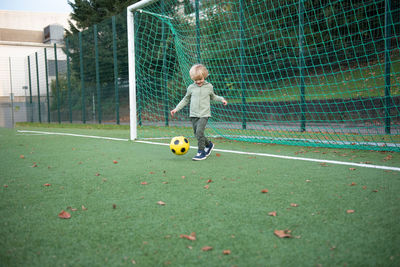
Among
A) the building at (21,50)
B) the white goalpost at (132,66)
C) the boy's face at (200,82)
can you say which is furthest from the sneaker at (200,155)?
the building at (21,50)

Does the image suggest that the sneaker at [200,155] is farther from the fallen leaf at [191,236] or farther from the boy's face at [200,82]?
the fallen leaf at [191,236]

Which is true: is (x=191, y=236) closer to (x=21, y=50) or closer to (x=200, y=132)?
(x=200, y=132)

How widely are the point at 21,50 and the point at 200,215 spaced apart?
117 feet

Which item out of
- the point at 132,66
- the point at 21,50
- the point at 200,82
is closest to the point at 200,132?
the point at 200,82

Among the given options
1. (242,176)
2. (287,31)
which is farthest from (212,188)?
(287,31)

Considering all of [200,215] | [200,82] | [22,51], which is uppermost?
[22,51]

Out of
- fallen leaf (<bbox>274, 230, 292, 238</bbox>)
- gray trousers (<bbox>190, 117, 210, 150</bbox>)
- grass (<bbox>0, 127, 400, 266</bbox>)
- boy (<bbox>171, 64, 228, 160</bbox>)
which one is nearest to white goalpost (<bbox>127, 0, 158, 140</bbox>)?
boy (<bbox>171, 64, 228, 160</bbox>)

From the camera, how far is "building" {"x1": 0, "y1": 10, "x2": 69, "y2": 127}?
762 inches

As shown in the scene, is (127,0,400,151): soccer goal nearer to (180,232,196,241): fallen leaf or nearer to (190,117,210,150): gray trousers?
(190,117,210,150): gray trousers

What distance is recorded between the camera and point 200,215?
78.2 inches

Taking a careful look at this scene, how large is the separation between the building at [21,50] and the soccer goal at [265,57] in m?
8.75

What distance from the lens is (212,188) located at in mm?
2627

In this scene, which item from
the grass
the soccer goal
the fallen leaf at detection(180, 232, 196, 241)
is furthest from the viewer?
the soccer goal

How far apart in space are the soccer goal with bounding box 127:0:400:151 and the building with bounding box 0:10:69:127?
875cm
